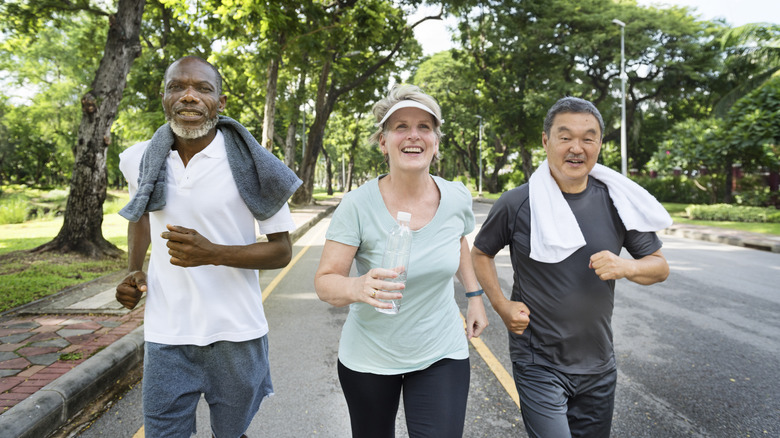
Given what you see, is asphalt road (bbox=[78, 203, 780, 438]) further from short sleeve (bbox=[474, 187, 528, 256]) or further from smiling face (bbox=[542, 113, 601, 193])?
smiling face (bbox=[542, 113, 601, 193])

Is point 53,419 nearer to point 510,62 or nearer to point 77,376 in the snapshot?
point 77,376

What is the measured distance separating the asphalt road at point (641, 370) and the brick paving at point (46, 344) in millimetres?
626

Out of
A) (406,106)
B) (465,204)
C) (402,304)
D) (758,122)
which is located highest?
(758,122)

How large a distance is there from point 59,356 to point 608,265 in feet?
14.4

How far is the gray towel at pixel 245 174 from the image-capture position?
83.4 inches

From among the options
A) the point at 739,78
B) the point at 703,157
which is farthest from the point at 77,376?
the point at 739,78

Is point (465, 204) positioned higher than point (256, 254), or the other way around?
point (465, 204)

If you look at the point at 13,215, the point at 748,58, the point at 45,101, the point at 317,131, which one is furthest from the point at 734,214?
the point at 45,101

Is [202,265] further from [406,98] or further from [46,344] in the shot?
[46,344]

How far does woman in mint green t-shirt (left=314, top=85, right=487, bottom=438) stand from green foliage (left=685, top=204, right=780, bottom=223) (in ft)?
70.0

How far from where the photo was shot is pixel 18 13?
10.7 meters

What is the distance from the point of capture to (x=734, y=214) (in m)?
19.8

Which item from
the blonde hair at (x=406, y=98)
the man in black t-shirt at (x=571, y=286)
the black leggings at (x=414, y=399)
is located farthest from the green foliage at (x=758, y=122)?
the black leggings at (x=414, y=399)

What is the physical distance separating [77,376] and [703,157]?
987 inches
